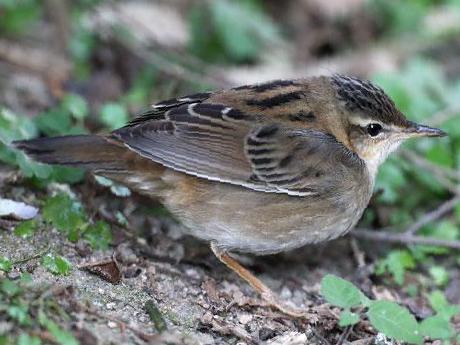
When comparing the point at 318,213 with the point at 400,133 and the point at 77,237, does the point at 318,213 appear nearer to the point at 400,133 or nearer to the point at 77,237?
the point at 400,133

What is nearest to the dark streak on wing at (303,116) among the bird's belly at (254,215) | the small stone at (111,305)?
the bird's belly at (254,215)

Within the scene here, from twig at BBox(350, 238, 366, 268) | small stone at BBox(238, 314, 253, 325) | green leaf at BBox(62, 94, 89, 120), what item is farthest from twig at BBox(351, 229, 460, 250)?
green leaf at BBox(62, 94, 89, 120)

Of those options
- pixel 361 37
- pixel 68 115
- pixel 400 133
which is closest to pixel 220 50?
pixel 361 37

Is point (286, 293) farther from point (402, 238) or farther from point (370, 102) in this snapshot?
point (370, 102)

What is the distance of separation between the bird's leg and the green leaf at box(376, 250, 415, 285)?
1.01 m

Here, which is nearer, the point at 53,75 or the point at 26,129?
the point at 26,129

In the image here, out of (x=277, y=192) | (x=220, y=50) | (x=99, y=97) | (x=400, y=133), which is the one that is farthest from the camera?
(x=220, y=50)

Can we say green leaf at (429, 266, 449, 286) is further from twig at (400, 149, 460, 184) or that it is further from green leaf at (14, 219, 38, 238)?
green leaf at (14, 219, 38, 238)

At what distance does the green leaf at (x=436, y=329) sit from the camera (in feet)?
15.6

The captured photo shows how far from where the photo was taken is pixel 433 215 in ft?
21.9

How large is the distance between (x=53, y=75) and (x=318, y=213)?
3.45 metres

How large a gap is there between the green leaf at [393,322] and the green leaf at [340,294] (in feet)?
0.32

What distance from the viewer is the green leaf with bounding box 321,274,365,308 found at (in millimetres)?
4750

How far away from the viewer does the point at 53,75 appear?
26.0 ft
